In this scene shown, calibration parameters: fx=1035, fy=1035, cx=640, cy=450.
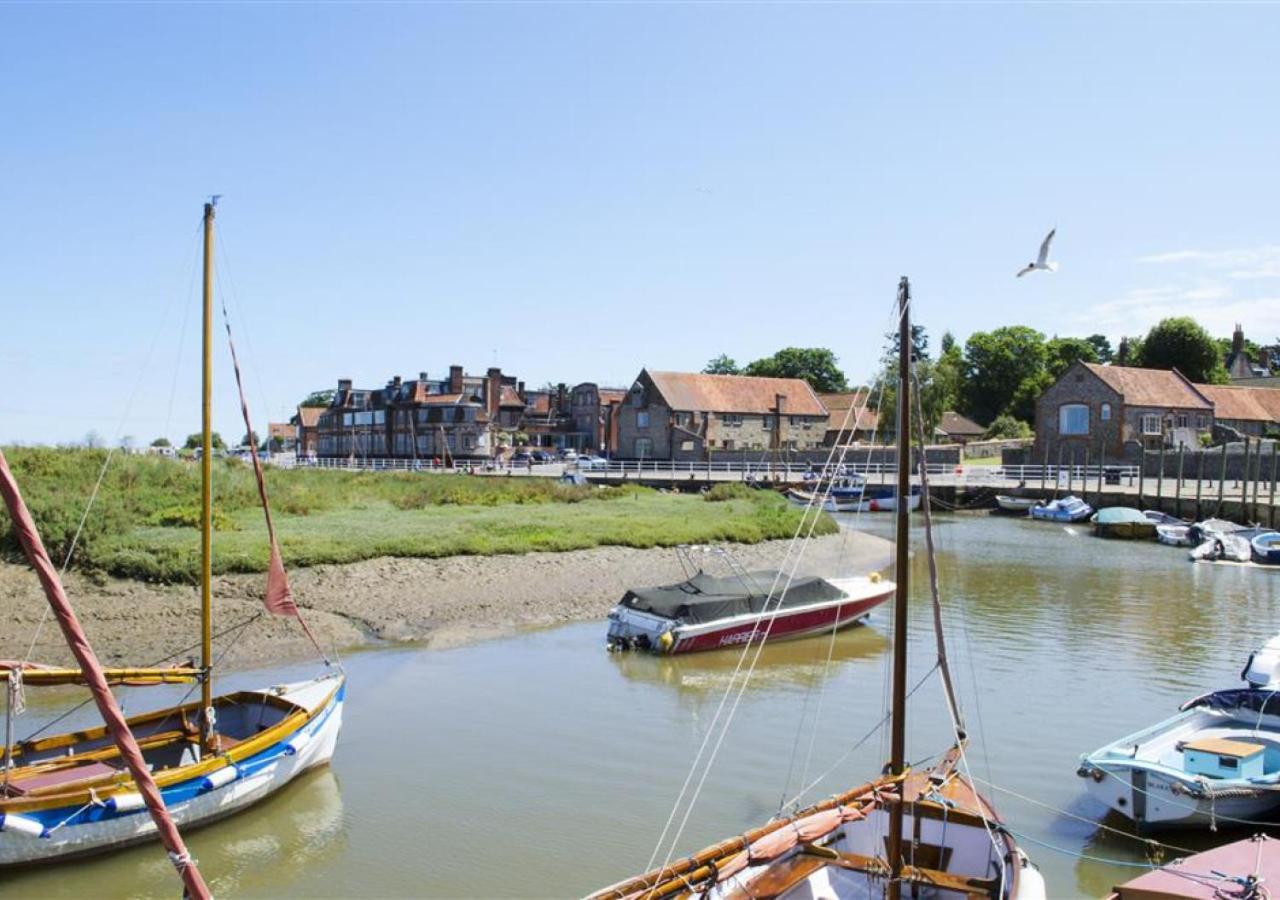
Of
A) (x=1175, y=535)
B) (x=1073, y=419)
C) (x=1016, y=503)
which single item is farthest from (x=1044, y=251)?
(x=1073, y=419)

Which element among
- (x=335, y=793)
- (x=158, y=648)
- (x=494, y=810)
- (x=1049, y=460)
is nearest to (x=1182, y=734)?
(x=494, y=810)

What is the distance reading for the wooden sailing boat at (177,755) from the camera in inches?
528

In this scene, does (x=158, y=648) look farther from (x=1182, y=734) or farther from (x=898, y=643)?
(x=1182, y=734)

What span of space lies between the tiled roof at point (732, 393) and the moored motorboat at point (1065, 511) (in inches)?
1392

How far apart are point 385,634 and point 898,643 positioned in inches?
765

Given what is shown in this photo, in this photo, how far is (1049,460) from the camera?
80500 mm

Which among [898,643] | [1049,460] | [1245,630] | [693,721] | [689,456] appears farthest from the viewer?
[689,456]

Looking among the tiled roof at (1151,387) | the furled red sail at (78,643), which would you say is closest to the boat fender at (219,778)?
the furled red sail at (78,643)

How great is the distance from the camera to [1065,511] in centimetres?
6181

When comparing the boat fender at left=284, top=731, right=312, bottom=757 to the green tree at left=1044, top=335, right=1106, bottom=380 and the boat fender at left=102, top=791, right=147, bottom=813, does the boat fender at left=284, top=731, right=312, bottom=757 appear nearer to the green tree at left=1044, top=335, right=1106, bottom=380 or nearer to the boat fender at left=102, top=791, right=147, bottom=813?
the boat fender at left=102, top=791, right=147, bottom=813

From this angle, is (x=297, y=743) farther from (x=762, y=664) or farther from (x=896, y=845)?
(x=762, y=664)

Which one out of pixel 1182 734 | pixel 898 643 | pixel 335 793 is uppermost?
A: pixel 898 643

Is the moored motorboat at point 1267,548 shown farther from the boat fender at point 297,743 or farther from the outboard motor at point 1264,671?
the boat fender at point 297,743

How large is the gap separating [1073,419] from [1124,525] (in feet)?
81.9
